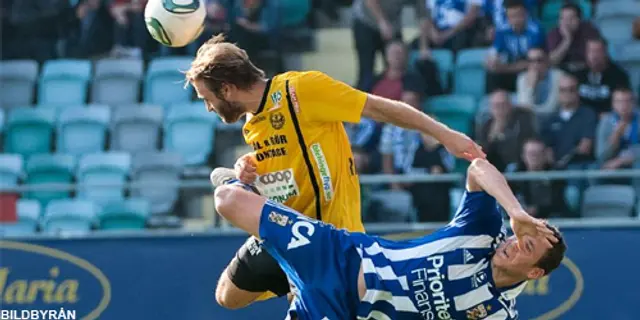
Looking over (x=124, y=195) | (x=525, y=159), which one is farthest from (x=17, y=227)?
(x=525, y=159)

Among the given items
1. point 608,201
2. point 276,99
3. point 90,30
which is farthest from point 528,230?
point 90,30

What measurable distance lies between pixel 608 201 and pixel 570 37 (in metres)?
2.46

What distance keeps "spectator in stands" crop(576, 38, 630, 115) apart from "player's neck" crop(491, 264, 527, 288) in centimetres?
582

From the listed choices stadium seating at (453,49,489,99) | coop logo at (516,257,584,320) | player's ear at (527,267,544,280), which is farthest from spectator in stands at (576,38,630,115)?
player's ear at (527,267,544,280)

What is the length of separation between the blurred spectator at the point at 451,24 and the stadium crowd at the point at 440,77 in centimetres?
1

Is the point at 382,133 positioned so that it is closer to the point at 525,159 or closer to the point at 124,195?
the point at 525,159

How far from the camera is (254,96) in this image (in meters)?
6.80

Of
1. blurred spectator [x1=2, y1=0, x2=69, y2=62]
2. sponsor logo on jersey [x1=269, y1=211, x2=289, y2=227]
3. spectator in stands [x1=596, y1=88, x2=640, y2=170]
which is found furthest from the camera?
blurred spectator [x1=2, y1=0, x2=69, y2=62]

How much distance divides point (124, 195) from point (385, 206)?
2.95 meters

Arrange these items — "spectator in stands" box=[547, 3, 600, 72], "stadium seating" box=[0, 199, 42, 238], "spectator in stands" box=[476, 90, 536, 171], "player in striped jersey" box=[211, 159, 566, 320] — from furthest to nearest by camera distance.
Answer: "spectator in stands" box=[547, 3, 600, 72] < "stadium seating" box=[0, 199, 42, 238] < "spectator in stands" box=[476, 90, 536, 171] < "player in striped jersey" box=[211, 159, 566, 320]

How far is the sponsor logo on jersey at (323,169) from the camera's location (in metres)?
6.80

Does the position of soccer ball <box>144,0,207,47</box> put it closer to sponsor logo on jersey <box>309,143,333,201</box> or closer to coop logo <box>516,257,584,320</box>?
sponsor logo on jersey <box>309,143,333,201</box>

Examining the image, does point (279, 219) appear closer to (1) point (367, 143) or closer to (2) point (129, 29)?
(1) point (367, 143)

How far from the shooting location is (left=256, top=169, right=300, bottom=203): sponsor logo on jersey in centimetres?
685
